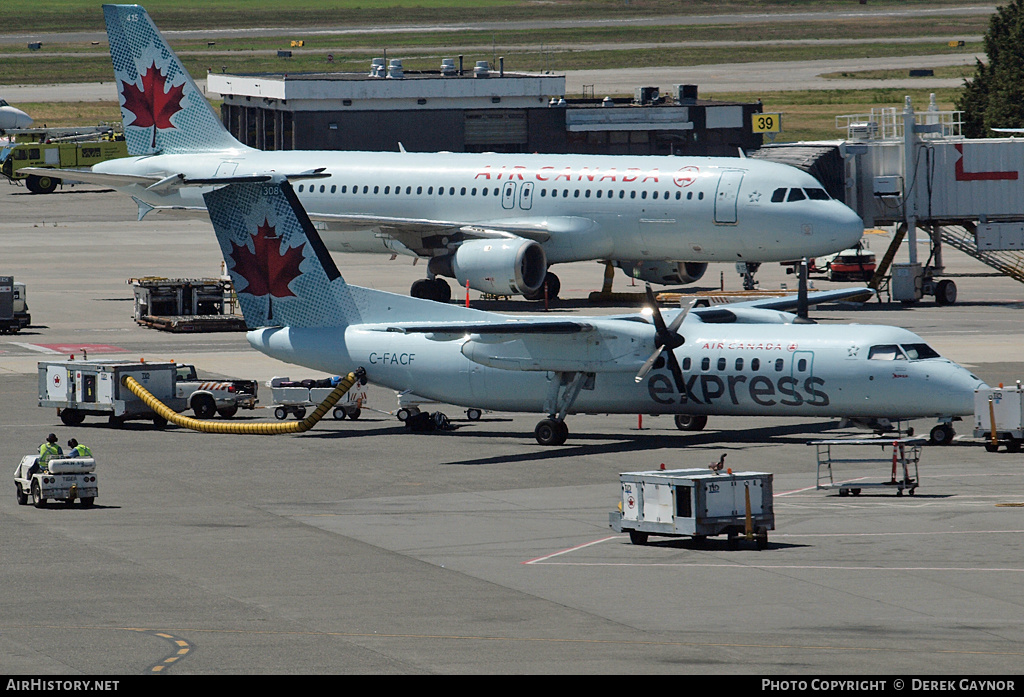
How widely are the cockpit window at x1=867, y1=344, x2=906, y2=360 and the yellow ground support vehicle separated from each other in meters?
89.8

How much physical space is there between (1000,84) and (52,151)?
67.7 meters

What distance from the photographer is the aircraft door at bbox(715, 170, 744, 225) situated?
61656 millimetres

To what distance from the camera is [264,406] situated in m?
48.3

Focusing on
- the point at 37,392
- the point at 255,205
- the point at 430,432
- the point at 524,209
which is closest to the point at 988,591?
the point at 430,432

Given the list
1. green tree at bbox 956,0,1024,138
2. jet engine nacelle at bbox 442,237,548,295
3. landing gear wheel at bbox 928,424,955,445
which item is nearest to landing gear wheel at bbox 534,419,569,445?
landing gear wheel at bbox 928,424,955,445

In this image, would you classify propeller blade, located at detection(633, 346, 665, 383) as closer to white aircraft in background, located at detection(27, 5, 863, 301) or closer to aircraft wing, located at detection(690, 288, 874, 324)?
aircraft wing, located at detection(690, 288, 874, 324)

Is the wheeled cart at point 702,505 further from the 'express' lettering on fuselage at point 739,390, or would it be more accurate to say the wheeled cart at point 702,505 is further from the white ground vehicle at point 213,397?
the white ground vehicle at point 213,397

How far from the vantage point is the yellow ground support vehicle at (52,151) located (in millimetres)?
119750

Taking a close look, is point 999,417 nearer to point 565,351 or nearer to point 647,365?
point 647,365

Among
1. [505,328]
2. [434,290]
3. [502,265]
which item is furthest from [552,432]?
→ [434,290]

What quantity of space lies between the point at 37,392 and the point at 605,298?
86.7ft

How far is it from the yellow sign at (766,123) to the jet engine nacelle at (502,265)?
51.0m

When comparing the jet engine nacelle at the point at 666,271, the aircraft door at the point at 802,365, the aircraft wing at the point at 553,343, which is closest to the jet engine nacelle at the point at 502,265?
the jet engine nacelle at the point at 666,271

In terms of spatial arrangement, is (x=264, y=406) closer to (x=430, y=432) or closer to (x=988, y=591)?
(x=430, y=432)
